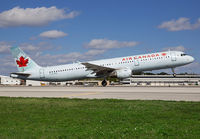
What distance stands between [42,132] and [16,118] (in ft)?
9.25

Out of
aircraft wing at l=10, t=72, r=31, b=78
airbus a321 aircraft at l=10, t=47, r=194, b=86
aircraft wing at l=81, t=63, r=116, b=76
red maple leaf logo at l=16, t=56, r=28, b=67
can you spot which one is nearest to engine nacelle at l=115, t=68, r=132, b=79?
airbus a321 aircraft at l=10, t=47, r=194, b=86

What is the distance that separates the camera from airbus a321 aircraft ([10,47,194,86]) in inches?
1442

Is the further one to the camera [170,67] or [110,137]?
[170,67]

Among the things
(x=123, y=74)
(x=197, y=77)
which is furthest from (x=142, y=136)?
(x=197, y=77)

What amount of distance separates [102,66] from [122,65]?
323 cm

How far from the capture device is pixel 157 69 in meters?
37.5

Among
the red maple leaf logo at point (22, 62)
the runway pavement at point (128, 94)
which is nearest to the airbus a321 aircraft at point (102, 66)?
the red maple leaf logo at point (22, 62)

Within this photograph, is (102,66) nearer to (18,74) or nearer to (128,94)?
(18,74)

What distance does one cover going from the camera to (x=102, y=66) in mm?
38188

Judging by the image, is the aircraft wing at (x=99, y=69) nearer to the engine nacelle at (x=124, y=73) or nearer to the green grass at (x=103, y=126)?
the engine nacelle at (x=124, y=73)

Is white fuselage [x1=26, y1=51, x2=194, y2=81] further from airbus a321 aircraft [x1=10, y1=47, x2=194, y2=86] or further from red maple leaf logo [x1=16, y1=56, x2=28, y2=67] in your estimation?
red maple leaf logo [x1=16, y1=56, x2=28, y2=67]

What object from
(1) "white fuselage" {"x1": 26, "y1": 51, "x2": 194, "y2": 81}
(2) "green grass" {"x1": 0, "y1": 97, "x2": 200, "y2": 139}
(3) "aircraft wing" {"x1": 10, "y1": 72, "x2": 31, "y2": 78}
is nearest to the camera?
(2) "green grass" {"x1": 0, "y1": 97, "x2": 200, "y2": 139}

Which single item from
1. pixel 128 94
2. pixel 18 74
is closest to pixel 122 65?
pixel 128 94

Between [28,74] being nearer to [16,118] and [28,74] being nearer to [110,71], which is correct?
[110,71]
